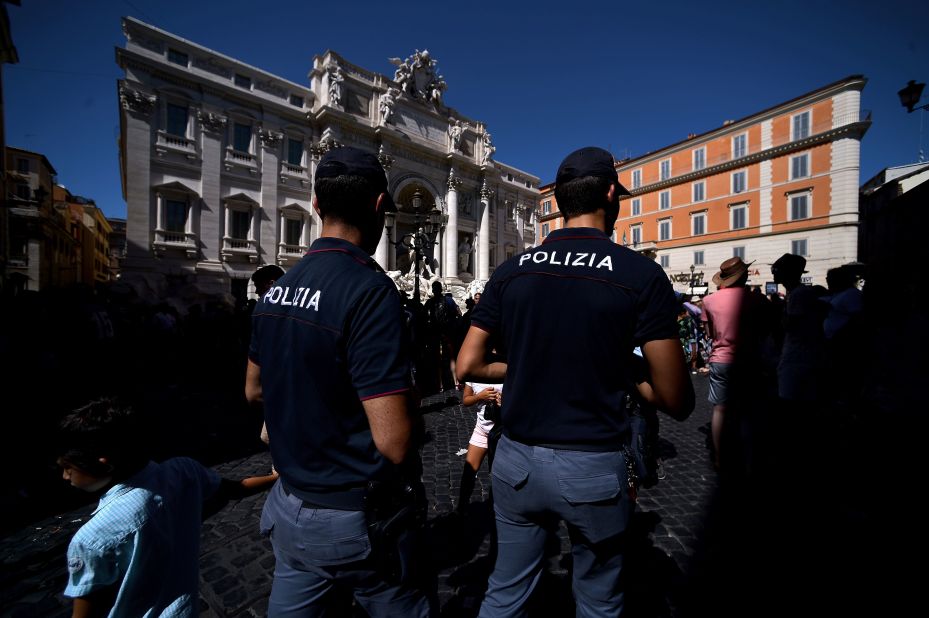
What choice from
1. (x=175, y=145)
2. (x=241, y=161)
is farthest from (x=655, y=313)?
(x=241, y=161)

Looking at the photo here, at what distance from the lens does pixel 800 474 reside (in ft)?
11.5

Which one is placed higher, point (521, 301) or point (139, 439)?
point (521, 301)

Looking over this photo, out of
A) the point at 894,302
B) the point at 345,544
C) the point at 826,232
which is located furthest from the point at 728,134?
the point at 345,544

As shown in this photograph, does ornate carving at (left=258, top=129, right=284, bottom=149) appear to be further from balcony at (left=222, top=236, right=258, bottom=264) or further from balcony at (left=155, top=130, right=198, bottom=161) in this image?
balcony at (left=222, top=236, right=258, bottom=264)

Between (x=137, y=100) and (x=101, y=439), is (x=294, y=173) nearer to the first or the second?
(x=137, y=100)

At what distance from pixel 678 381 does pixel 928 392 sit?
267 centimetres

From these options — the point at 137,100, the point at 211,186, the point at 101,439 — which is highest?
the point at 137,100

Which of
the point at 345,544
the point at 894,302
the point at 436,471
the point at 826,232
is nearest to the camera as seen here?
the point at 345,544

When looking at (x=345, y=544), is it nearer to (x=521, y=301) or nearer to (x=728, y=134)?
(x=521, y=301)

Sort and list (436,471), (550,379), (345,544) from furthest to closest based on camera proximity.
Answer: (436,471) < (550,379) < (345,544)

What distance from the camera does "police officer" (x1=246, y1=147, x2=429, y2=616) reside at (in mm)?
1091

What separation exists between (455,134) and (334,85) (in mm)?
8331

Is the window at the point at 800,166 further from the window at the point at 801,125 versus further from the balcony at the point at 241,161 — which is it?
the balcony at the point at 241,161

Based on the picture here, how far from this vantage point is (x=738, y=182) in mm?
25219
